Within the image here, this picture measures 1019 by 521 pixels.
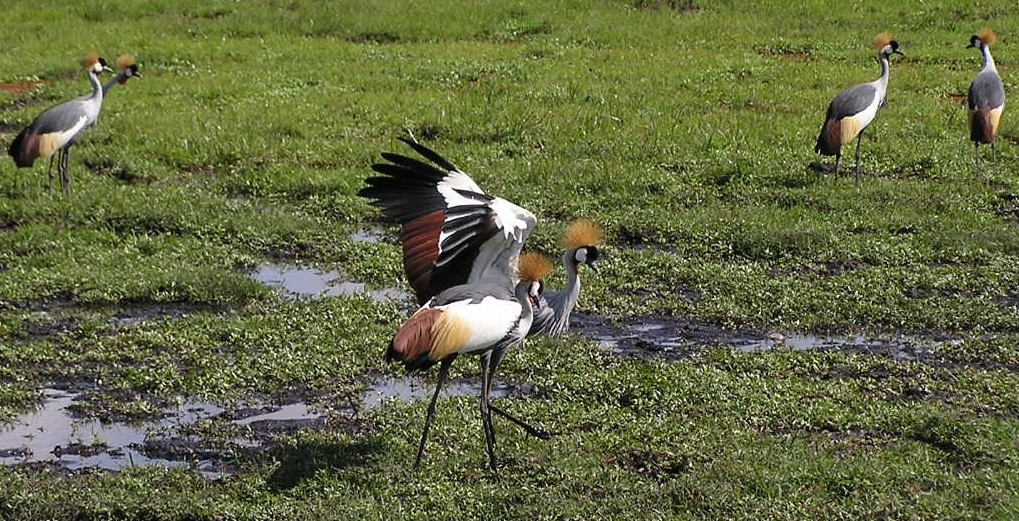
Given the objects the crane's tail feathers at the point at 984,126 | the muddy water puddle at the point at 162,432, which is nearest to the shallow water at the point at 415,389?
the muddy water puddle at the point at 162,432

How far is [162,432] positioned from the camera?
6.85 meters

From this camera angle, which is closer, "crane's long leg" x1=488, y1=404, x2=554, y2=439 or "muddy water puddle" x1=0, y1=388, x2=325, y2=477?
"muddy water puddle" x1=0, y1=388, x2=325, y2=477

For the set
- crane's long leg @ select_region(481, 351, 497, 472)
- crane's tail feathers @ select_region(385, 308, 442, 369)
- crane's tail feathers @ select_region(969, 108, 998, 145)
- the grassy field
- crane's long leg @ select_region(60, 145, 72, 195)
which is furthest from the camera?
crane's tail feathers @ select_region(969, 108, 998, 145)

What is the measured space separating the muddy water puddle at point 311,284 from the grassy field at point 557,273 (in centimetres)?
12

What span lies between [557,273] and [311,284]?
1686 mm

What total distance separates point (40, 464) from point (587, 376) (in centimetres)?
286

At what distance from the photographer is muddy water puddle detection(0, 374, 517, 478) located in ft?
21.5

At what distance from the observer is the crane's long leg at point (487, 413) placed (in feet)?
20.9

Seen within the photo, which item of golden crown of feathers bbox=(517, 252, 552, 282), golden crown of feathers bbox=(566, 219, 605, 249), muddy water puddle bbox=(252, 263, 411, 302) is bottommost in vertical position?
muddy water puddle bbox=(252, 263, 411, 302)

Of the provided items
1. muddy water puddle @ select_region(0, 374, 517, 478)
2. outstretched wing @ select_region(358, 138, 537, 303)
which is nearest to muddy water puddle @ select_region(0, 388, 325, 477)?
muddy water puddle @ select_region(0, 374, 517, 478)

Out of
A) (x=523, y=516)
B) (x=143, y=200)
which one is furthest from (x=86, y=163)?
(x=523, y=516)

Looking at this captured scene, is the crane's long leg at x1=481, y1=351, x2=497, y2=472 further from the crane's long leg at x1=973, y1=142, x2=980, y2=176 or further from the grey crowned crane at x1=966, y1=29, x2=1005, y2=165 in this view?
the grey crowned crane at x1=966, y1=29, x2=1005, y2=165

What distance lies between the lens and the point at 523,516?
593cm

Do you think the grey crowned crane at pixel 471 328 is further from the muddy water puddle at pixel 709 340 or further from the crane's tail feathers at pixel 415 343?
the muddy water puddle at pixel 709 340
